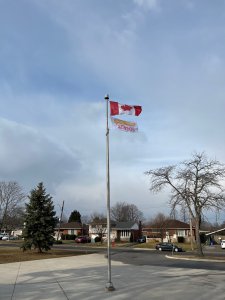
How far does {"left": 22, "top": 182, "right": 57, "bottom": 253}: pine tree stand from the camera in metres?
35.8

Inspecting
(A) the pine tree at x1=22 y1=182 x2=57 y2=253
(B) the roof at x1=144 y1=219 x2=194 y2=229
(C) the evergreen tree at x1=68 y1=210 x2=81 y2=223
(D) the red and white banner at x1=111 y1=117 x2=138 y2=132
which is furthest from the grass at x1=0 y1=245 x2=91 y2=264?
(C) the evergreen tree at x1=68 y1=210 x2=81 y2=223

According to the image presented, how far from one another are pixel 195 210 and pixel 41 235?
13.6 m

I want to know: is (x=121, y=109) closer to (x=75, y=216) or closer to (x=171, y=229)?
(x=171, y=229)

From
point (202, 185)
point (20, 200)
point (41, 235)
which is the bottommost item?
point (41, 235)

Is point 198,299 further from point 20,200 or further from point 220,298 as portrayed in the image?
point 20,200

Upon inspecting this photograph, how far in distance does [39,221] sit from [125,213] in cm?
9754

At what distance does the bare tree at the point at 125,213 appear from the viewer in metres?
128

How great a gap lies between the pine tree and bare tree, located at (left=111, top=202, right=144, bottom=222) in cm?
9040

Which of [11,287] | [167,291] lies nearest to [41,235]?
[11,287]

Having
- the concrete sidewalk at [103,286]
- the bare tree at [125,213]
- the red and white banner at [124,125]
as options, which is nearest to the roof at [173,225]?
the bare tree at [125,213]

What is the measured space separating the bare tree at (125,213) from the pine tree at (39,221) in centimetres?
9040

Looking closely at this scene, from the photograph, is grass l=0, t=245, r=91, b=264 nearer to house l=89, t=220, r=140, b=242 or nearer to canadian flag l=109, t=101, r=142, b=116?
canadian flag l=109, t=101, r=142, b=116

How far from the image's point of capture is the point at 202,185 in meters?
34.8

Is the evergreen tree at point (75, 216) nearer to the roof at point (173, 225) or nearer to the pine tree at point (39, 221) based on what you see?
the roof at point (173, 225)
